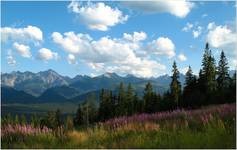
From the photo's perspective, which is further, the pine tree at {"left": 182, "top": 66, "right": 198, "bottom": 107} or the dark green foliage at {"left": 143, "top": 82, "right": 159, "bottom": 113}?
the dark green foliage at {"left": 143, "top": 82, "right": 159, "bottom": 113}

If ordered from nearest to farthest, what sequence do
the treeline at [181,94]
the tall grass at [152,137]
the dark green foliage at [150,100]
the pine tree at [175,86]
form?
1. the tall grass at [152,137]
2. the treeline at [181,94]
3. the pine tree at [175,86]
4. the dark green foliage at [150,100]

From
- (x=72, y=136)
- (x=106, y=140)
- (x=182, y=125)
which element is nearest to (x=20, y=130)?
(x=72, y=136)

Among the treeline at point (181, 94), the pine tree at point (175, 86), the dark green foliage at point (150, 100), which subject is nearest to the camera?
the treeline at point (181, 94)

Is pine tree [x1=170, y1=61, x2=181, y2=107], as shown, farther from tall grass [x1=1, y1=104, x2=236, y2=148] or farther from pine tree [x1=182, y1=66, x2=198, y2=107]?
→ tall grass [x1=1, y1=104, x2=236, y2=148]

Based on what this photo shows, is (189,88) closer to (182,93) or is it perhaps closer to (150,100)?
(182,93)

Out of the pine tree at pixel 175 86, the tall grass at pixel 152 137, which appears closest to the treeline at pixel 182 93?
the pine tree at pixel 175 86

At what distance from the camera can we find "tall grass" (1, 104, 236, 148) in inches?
362

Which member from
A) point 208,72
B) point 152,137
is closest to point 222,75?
point 208,72

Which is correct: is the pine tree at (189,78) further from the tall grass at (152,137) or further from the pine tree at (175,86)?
the tall grass at (152,137)

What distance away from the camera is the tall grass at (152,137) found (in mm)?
9195

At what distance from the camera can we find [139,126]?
11.5m

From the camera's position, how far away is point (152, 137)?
33.4ft

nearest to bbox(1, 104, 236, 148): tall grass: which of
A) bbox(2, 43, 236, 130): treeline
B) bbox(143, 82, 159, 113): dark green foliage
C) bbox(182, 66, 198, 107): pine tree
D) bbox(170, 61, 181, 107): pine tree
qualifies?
bbox(2, 43, 236, 130): treeline

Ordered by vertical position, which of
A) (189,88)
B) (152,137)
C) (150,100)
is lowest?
(152,137)
